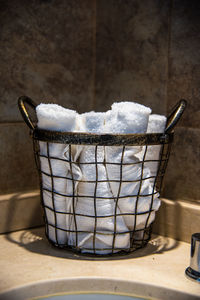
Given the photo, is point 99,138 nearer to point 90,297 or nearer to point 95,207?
point 95,207

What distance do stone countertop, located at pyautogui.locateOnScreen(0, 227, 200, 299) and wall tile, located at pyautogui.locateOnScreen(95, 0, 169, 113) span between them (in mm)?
328

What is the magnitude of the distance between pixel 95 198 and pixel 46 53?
404mm

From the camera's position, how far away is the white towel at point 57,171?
704 millimetres

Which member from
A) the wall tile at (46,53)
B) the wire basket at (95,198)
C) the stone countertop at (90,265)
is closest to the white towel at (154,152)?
the wire basket at (95,198)

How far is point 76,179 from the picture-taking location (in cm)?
71

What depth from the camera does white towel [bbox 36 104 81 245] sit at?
0.70 meters

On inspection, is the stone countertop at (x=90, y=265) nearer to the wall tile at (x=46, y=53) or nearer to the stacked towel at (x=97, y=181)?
the stacked towel at (x=97, y=181)

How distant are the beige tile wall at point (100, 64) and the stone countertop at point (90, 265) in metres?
0.14

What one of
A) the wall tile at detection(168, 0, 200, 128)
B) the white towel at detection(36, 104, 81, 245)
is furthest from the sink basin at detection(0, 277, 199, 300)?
the wall tile at detection(168, 0, 200, 128)

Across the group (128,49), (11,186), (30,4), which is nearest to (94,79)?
(128,49)

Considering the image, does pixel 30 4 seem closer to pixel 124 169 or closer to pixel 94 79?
pixel 94 79

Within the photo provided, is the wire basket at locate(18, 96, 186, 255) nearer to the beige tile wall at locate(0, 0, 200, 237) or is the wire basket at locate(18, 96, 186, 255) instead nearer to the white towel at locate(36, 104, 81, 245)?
the white towel at locate(36, 104, 81, 245)

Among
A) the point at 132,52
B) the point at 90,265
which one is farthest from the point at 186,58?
the point at 90,265

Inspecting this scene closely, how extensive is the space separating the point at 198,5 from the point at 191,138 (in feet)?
0.91
